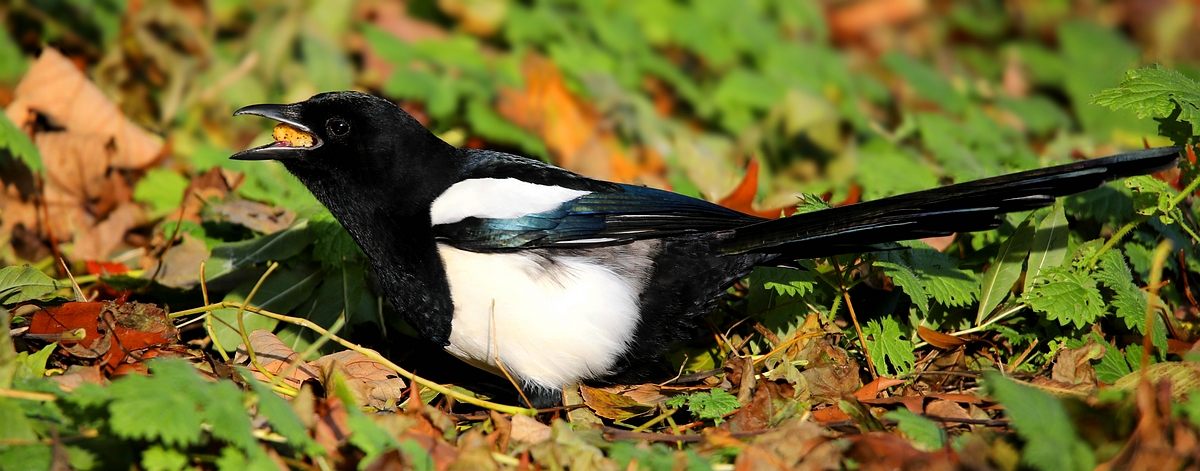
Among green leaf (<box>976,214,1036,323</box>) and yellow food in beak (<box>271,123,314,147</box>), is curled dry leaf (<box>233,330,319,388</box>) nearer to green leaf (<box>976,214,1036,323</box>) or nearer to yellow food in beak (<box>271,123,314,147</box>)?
yellow food in beak (<box>271,123,314,147</box>)

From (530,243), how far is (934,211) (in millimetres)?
1047

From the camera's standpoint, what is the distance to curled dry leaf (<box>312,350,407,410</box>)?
8.04 feet

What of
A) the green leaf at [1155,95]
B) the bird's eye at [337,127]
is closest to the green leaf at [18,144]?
the bird's eye at [337,127]

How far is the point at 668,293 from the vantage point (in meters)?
2.59

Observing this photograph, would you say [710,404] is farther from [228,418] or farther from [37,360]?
[37,360]

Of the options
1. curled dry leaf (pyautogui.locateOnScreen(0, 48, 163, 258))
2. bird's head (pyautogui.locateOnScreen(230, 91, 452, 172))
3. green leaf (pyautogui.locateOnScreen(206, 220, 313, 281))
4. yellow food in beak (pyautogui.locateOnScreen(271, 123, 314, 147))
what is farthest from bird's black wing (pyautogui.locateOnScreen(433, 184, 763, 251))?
curled dry leaf (pyautogui.locateOnScreen(0, 48, 163, 258))

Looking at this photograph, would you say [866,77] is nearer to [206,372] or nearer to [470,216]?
[470,216]

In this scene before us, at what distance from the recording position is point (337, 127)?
2.69m

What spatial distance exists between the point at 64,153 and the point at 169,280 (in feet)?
3.26

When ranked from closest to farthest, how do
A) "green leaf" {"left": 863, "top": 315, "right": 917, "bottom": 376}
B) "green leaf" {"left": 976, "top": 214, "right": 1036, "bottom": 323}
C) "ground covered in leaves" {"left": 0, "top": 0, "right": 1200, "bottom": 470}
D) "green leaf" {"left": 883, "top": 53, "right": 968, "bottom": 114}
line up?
"ground covered in leaves" {"left": 0, "top": 0, "right": 1200, "bottom": 470}, "green leaf" {"left": 863, "top": 315, "right": 917, "bottom": 376}, "green leaf" {"left": 976, "top": 214, "right": 1036, "bottom": 323}, "green leaf" {"left": 883, "top": 53, "right": 968, "bottom": 114}

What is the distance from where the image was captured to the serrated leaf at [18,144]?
123 inches

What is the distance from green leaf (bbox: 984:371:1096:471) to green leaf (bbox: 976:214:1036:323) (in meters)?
0.93

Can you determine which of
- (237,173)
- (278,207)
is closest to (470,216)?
(278,207)

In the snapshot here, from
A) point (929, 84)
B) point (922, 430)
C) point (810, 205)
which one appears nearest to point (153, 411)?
point (922, 430)
